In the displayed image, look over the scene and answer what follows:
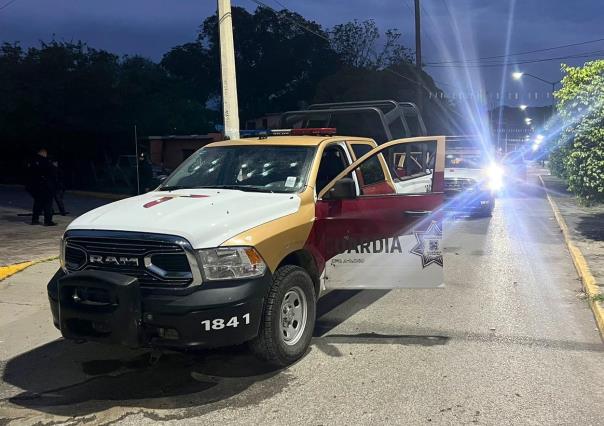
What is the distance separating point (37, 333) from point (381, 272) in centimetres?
341

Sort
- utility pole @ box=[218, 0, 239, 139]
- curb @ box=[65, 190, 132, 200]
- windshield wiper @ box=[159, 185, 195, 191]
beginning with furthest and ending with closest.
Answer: curb @ box=[65, 190, 132, 200]
utility pole @ box=[218, 0, 239, 139]
windshield wiper @ box=[159, 185, 195, 191]

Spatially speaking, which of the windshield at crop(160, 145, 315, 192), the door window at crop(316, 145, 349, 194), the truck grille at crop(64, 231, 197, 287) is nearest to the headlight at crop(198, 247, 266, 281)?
the truck grille at crop(64, 231, 197, 287)

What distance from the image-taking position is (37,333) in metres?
5.81

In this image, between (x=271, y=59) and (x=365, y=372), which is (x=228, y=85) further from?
(x=271, y=59)

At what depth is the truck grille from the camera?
13.4 feet

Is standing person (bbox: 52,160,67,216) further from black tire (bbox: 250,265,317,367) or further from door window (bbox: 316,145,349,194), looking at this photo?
black tire (bbox: 250,265,317,367)

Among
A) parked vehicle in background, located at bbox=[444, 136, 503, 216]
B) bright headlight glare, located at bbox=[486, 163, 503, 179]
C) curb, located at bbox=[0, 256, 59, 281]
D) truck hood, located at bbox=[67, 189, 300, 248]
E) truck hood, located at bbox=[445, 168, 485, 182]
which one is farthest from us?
bright headlight glare, located at bbox=[486, 163, 503, 179]

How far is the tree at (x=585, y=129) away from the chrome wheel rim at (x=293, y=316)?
21.4 feet

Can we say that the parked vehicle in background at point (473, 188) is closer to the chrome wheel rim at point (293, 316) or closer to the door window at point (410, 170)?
the door window at point (410, 170)

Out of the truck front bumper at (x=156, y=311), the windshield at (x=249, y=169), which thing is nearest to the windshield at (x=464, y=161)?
the windshield at (x=249, y=169)

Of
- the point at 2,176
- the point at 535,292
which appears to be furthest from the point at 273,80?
the point at 535,292

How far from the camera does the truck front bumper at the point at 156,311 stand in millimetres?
3992

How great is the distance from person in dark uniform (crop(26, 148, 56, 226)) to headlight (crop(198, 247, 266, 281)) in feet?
31.3

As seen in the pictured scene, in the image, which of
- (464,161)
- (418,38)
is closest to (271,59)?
(418,38)
